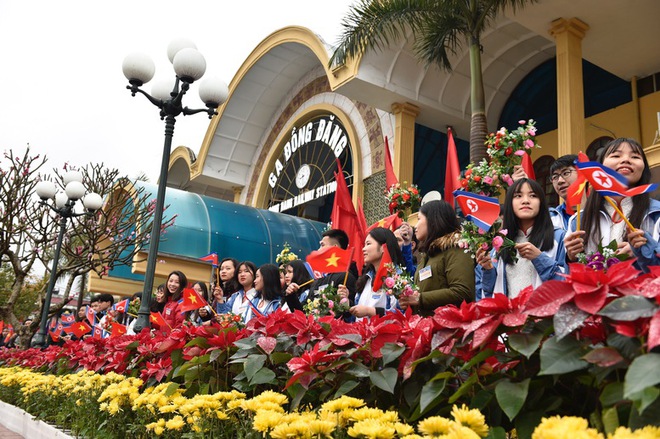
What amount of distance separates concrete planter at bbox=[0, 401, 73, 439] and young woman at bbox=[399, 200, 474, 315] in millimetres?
2212

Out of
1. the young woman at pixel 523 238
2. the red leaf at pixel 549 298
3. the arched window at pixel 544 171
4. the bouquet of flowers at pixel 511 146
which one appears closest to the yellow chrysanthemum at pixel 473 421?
the red leaf at pixel 549 298

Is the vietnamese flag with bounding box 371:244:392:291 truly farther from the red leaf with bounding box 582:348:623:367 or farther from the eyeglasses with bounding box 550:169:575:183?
the red leaf with bounding box 582:348:623:367

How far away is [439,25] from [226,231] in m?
7.68

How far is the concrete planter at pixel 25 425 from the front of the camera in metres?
3.72

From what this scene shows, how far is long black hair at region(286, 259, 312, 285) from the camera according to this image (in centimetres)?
522

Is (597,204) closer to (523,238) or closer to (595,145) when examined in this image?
(523,238)

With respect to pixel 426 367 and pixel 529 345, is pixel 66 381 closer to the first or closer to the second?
pixel 426 367

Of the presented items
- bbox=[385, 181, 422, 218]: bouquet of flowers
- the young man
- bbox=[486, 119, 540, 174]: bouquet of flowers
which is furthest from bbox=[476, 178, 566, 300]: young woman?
bbox=[385, 181, 422, 218]: bouquet of flowers

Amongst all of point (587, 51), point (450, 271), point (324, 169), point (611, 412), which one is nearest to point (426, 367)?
point (611, 412)

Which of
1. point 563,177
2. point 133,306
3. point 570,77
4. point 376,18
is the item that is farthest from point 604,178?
point 376,18

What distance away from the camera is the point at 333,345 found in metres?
2.23

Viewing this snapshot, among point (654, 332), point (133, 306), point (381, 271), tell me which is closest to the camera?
point (654, 332)

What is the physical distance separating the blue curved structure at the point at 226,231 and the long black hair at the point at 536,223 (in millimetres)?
11263

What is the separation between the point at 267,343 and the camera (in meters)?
2.45
